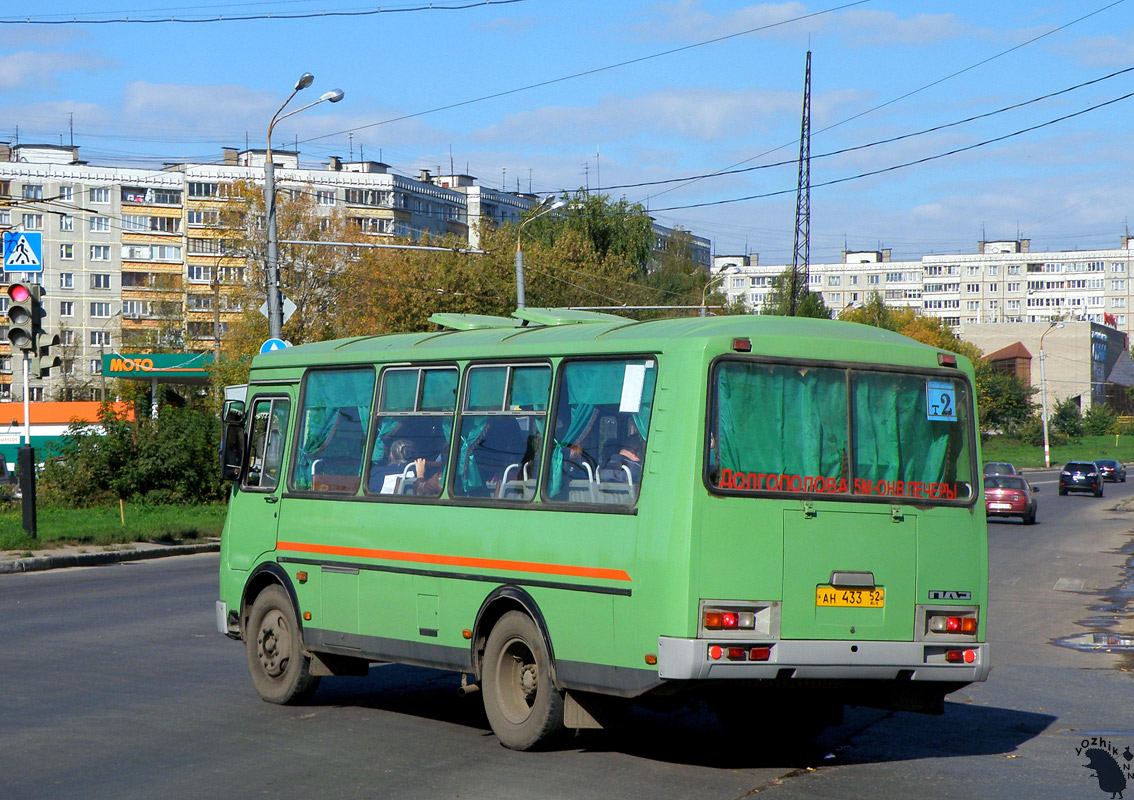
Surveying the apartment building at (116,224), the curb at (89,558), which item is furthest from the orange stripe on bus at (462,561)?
the apartment building at (116,224)

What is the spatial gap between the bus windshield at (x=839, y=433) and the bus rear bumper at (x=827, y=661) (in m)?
0.83

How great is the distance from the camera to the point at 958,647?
8.04 m

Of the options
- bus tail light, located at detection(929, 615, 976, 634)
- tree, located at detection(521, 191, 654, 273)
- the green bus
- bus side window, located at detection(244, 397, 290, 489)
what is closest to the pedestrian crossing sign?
bus side window, located at detection(244, 397, 290, 489)

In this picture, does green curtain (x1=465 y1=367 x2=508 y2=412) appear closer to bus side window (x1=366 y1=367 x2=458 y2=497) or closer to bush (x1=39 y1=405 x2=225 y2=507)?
bus side window (x1=366 y1=367 x2=458 y2=497)

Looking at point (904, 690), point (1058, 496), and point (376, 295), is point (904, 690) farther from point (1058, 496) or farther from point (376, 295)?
point (1058, 496)

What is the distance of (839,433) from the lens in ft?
26.3

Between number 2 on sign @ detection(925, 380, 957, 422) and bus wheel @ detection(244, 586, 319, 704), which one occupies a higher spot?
number 2 on sign @ detection(925, 380, 957, 422)

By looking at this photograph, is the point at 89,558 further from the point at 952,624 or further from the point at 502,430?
the point at 952,624

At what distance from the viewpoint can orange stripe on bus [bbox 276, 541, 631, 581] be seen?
7.84 m

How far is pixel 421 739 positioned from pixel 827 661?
261 cm

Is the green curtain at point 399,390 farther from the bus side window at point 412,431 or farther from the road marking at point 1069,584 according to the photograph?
the road marking at point 1069,584

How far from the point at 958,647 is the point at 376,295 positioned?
4902 cm

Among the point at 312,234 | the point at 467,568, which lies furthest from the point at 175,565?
the point at 312,234

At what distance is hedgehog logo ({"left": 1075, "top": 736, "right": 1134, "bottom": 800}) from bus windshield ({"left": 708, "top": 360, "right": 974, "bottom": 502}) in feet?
5.38
